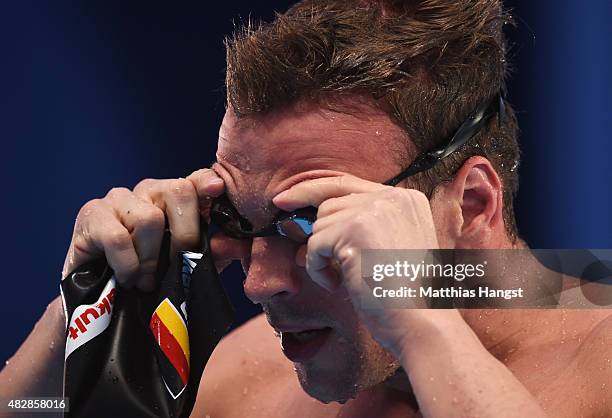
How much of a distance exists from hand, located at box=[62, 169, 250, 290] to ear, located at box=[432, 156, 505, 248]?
1.07ft

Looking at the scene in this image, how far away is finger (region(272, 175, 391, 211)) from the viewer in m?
1.31

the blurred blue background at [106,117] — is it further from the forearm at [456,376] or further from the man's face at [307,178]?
the forearm at [456,376]

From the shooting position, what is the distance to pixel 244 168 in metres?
1.49

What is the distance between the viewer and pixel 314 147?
1440 mm

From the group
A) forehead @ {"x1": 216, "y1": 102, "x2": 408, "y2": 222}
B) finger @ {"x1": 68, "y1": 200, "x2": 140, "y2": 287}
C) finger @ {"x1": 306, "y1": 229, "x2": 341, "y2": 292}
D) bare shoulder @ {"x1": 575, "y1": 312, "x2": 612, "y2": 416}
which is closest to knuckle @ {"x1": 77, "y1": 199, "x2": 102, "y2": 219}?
finger @ {"x1": 68, "y1": 200, "x2": 140, "y2": 287}

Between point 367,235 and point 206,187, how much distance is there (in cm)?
40

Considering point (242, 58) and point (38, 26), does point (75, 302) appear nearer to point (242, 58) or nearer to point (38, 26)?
point (242, 58)

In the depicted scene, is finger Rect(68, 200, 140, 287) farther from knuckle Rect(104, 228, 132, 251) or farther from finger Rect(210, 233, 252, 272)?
finger Rect(210, 233, 252, 272)

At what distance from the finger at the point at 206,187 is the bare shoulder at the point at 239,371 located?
1.51ft

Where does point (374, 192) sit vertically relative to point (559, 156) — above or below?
above

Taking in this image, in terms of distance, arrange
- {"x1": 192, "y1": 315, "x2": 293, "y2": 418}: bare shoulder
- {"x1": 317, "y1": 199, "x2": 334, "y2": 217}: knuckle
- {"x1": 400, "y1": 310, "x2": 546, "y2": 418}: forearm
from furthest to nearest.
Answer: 1. {"x1": 192, "y1": 315, "x2": 293, "y2": 418}: bare shoulder
2. {"x1": 317, "y1": 199, "x2": 334, "y2": 217}: knuckle
3. {"x1": 400, "y1": 310, "x2": 546, "y2": 418}: forearm

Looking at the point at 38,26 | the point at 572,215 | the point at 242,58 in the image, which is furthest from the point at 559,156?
the point at 38,26

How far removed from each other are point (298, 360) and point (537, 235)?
1.46 m

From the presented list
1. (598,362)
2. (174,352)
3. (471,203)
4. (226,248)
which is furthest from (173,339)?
(598,362)
